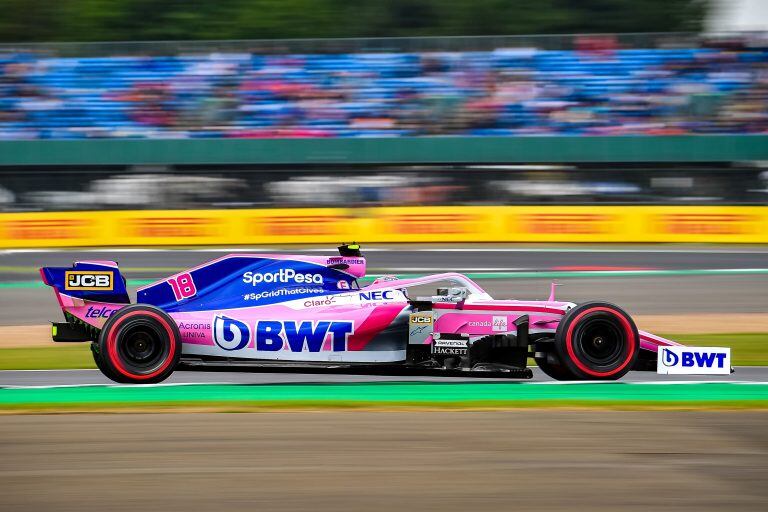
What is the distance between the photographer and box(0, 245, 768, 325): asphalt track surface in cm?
1653

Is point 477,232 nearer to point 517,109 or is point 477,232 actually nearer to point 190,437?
point 517,109

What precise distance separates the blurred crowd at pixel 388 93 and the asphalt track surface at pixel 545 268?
20.5ft

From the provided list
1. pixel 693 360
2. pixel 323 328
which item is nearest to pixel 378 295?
pixel 323 328

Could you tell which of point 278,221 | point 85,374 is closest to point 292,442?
point 85,374

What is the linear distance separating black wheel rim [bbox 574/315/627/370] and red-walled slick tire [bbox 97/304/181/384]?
350 centimetres

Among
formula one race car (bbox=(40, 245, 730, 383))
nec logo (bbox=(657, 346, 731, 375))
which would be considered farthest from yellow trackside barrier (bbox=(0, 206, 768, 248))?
nec logo (bbox=(657, 346, 731, 375))

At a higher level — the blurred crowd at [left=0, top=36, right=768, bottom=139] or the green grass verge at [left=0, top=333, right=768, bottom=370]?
the blurred crowd at [left=0, top=36, right=768, bottom=139]

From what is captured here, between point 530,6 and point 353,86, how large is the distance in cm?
1987

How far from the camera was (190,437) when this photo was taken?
7293 millimetres

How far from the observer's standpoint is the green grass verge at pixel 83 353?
11273mm

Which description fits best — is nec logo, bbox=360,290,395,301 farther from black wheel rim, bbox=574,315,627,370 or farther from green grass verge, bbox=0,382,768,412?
black wheel rim, bbox=574,315,627,370

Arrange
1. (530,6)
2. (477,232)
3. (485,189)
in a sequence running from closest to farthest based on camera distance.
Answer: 1. (477,232)
2. (485,189)
3. (530,6)

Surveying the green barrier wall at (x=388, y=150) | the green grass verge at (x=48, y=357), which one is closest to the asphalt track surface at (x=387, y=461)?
the green grass verge at (x=48, y=357)

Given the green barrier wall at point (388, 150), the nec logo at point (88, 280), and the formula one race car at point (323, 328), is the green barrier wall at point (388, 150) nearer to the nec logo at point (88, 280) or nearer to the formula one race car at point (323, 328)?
the formula one race car at point (323, 328)
